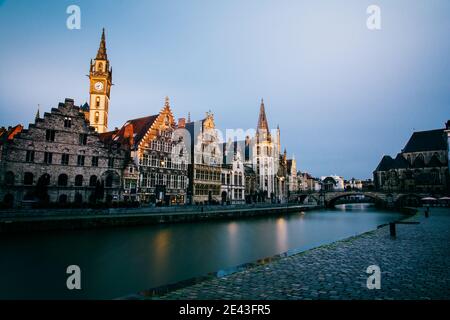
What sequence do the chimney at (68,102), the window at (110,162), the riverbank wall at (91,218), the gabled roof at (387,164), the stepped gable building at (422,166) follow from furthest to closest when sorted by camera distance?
the gabled roof at (387,164)
the stepped gable building at (422,166)
the window at (110,162)
the chimney at (68,102)
the riverbank wall at (91,218)

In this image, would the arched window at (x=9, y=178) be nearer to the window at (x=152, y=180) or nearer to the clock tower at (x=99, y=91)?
the window at (x=152, y=180)

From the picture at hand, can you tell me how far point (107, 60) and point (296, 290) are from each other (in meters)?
67.4

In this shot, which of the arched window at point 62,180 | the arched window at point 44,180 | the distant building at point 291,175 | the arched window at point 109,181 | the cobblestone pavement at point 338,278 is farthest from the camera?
the distant building at point 291,175

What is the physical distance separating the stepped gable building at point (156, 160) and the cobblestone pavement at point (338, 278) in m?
34.2

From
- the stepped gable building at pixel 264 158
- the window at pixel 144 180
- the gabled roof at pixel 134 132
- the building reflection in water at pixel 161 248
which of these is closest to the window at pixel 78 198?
the window at pixel 144 180

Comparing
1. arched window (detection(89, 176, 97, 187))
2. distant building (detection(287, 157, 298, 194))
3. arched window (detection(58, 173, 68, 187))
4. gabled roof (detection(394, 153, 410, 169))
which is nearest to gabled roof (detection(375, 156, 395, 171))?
gabled roof (detection(394, 153, 410, 169))

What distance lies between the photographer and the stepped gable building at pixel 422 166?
260 ft

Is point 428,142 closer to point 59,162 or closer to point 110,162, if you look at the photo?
point 110,162

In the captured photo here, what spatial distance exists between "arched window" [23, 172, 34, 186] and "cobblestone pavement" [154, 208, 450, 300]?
32.0m

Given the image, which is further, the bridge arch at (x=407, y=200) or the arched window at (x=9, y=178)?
the bridge arch at (x=407, y=200)

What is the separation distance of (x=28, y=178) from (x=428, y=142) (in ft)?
333

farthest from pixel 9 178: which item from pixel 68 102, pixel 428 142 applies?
pixel 428 142

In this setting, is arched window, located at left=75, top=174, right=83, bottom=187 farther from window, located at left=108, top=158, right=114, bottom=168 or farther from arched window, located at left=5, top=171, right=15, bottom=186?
arched window, located at left=5, top=171, right=15, bottom=186

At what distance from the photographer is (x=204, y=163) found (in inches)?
2180
